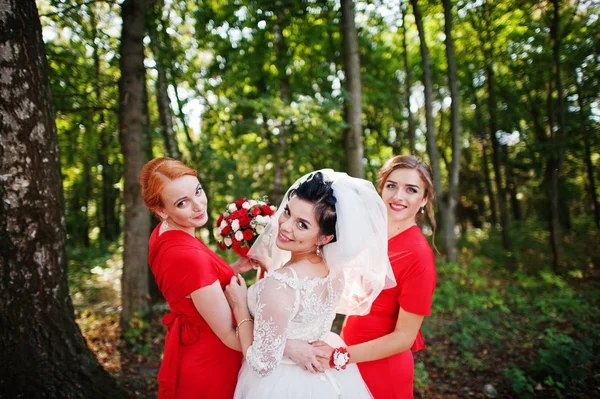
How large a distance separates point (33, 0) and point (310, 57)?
28.6ft

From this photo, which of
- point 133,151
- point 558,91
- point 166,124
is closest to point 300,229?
point 133,151

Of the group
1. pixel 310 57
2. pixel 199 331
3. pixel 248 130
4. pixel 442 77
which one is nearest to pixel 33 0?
pixel 199 331

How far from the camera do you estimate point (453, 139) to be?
10.1m

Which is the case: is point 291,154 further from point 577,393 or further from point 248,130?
point 577,393

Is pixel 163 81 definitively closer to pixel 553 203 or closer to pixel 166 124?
pixel 166 124

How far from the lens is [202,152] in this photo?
7602mm

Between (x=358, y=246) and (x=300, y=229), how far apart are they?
1.13 ft

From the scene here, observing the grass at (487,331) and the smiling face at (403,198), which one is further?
the grass at (487,331)

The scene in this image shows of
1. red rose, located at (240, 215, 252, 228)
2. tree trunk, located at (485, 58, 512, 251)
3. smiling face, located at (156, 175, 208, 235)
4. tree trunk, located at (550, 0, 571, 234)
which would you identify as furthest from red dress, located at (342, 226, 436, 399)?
tree trunk, located at (485, 58, 512, 251)

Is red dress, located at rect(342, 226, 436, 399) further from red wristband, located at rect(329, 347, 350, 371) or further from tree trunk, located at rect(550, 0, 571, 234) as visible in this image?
tree trunk, located at rect(550, 0, 571, 234)

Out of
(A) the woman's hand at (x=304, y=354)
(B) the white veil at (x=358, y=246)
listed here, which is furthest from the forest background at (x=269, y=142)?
(B) the white veil at (x=358, y=246)

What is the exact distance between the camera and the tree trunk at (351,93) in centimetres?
640

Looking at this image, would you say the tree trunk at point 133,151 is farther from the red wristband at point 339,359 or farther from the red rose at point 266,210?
the red wristband at point 339,359

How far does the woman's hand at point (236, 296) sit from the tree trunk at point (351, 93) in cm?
450
